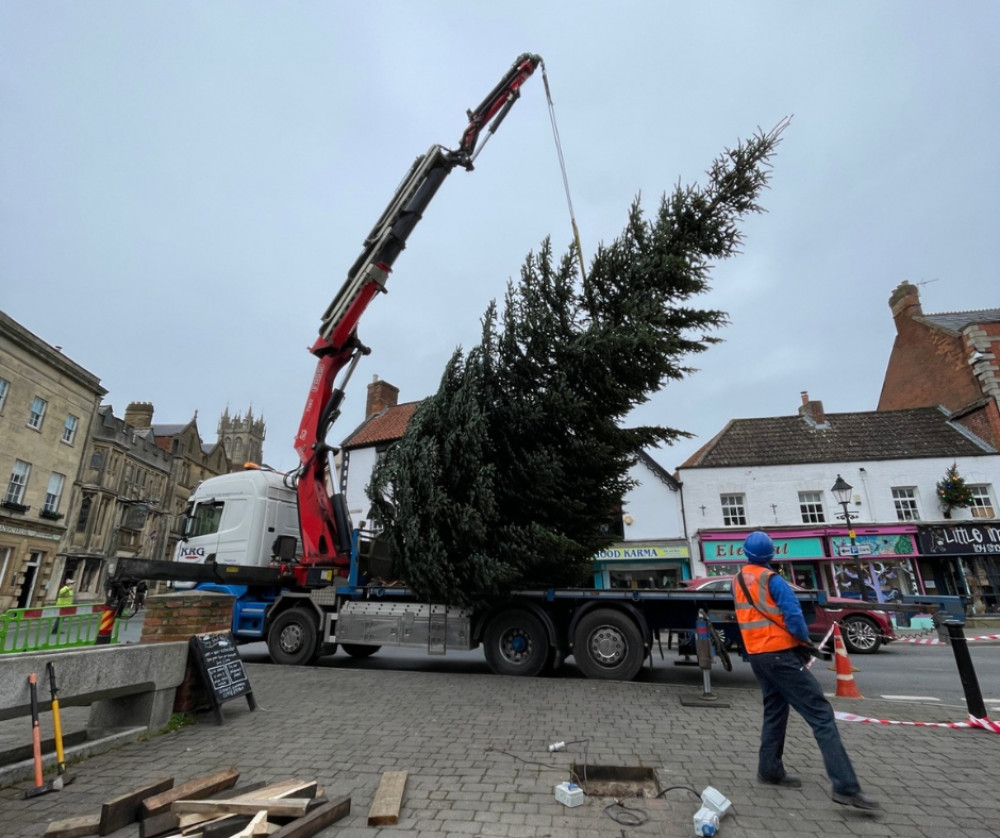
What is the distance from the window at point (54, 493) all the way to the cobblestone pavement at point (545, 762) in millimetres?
28389

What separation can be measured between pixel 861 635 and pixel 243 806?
12.5 meters

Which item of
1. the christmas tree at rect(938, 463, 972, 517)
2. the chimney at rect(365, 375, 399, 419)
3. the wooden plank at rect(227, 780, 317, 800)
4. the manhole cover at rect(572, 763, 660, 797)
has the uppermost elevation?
the chimney at rect(365, 375, 399, 419)

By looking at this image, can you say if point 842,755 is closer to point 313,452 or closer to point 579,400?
point 579,400

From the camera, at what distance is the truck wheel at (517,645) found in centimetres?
843

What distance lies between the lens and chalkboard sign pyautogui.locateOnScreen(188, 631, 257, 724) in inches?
223

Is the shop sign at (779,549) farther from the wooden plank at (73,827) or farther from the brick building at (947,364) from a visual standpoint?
the wooden plank at (73,827)

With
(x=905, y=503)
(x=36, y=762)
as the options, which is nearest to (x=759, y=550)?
(x=36, y=762)

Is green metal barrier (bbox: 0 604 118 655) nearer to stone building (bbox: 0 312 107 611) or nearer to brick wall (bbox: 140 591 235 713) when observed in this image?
brick wall (bbox: 140 591 235 713)

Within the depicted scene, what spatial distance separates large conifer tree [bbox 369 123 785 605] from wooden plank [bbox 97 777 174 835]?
17.1 feet

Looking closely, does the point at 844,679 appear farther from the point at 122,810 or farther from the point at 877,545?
the point at 877,545

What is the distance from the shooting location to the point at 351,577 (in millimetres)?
9812

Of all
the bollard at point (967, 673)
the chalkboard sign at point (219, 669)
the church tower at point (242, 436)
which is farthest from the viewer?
the church tower at point (242, 436)

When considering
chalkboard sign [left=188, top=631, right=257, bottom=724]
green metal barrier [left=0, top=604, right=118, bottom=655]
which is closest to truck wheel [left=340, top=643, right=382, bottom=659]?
green metal barrier [left=0, top=604, right=118, bottom=655]

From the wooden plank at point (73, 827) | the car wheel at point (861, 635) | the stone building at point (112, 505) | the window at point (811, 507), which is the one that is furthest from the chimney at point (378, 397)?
the wooden plank at point (73, 827)
